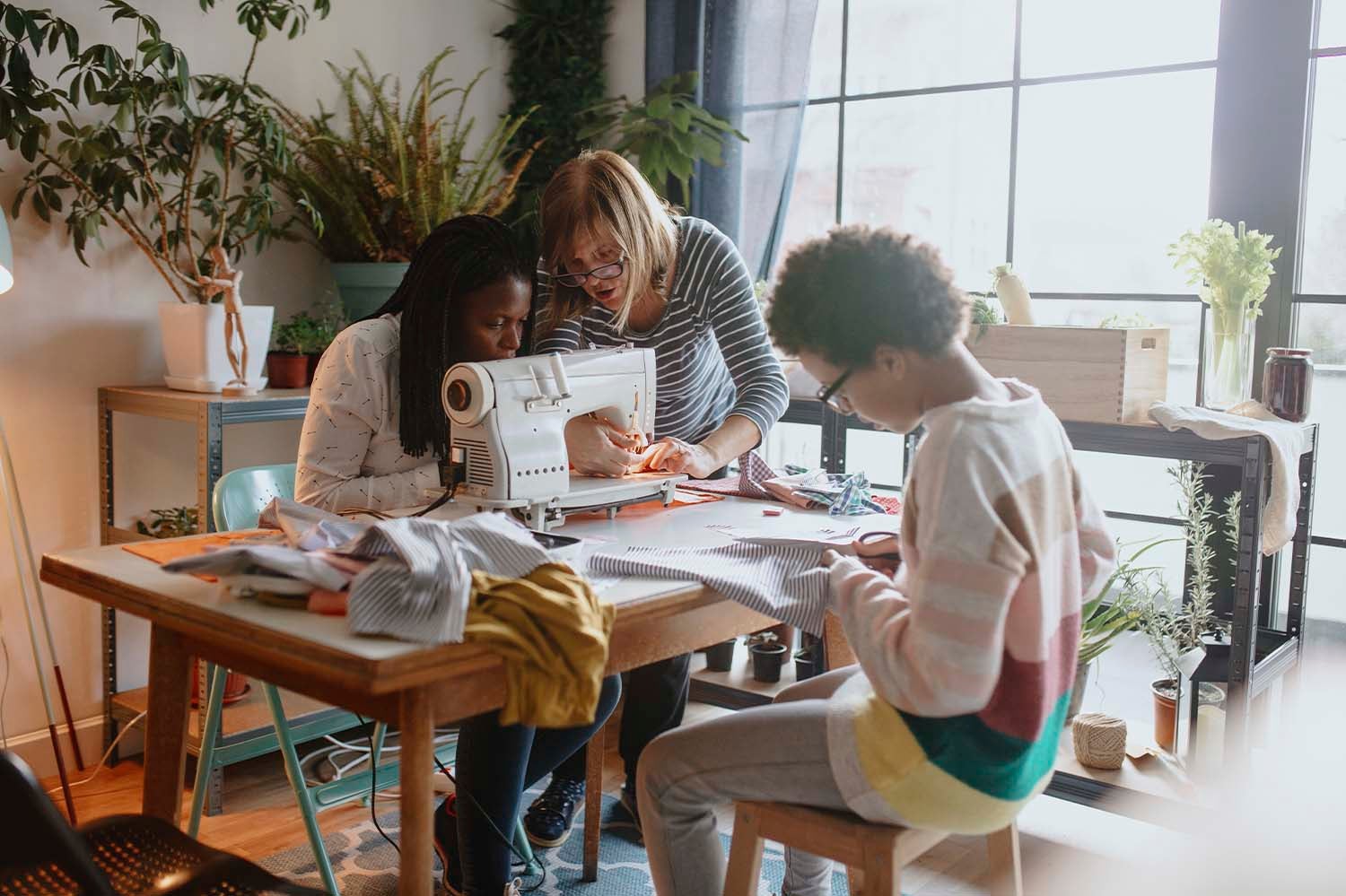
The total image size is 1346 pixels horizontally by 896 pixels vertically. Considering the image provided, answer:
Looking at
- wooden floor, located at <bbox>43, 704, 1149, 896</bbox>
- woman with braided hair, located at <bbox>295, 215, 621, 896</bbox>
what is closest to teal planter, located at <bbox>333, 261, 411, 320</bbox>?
woman with braided hair, located at <bbox>295, 215, 621, 896</bbox>

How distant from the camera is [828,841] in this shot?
1469mm

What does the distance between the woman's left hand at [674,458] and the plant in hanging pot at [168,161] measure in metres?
1.18

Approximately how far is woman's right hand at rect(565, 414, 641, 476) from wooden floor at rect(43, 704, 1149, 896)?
2.94ft

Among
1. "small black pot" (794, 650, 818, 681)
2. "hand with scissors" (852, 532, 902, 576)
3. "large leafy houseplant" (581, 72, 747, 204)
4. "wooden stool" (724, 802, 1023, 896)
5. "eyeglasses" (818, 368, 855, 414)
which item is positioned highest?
"large leafy houseplant" (581, 72, 747, 204)

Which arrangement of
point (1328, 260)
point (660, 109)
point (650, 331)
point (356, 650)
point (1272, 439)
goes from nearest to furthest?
point (356, 650) < point (1272, 439) < point (650, 331) < point (1328, 260) < point (660, 109)

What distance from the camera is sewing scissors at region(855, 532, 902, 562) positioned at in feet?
5.43

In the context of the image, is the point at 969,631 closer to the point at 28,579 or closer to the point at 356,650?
the point at 356,650

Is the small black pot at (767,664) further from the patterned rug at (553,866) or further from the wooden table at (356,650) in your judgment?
the wooden table at (356,650)

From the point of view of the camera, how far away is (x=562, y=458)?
6.19 feet

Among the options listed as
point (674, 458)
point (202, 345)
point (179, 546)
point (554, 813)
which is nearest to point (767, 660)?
point (554, 813)

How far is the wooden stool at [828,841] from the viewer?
1429mm

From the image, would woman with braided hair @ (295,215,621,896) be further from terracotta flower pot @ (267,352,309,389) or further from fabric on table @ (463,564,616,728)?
terracotta flower pot @ (267,352,309,389)

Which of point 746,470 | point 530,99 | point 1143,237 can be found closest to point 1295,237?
point 1143,237

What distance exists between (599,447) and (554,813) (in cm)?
90
